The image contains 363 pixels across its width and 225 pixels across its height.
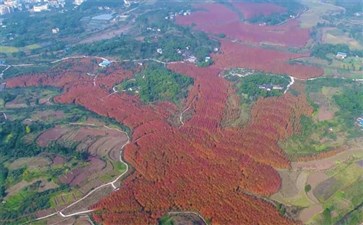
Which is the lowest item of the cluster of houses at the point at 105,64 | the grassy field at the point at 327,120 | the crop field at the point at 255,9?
the crop field at the point at 255,9

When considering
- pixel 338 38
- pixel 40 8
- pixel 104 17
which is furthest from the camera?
pixel 40 8

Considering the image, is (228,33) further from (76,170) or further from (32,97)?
(76,170)

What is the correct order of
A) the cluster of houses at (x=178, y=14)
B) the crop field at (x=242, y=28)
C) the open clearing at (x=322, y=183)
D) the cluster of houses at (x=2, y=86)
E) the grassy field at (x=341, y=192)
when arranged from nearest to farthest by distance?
the grassy field at (x=341, y=192)
the open clearing at (x=322, y=183)
the cluster of houses at (x=2, y=86)
the crop field at (x=242, y=28)
the cluster of houses at (x=178, y=14)

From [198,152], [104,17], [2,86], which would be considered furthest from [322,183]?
[104,17]

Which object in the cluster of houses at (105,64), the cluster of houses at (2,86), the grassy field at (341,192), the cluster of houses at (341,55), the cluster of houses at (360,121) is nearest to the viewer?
the grassy field at (341,192)

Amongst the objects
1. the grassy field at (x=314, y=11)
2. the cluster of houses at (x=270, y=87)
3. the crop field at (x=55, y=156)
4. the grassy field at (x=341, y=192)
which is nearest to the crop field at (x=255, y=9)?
the grassy field at (x=314, y=11)

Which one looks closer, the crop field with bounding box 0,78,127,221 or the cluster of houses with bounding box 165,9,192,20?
the crop field with bounding box 0,78,127,221

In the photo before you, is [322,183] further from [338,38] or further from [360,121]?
[338,38]

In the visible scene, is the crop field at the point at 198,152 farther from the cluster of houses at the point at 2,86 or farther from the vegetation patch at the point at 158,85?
the cluster of houses at the point at 2,86

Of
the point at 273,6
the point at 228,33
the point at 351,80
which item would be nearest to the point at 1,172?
the point at 351,80

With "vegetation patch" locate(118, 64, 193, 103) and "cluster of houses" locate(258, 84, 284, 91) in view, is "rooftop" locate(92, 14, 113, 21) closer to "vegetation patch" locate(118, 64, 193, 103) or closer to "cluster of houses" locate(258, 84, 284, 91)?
"vegetation patch" locate(118, 64, 193, 103)

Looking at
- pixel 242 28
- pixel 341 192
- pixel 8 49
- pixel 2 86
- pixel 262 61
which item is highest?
pixel 341 192

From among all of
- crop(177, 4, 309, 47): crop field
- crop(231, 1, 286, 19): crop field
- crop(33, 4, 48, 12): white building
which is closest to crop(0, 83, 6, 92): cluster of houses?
crop(177, 4, 309, 47): crop field
